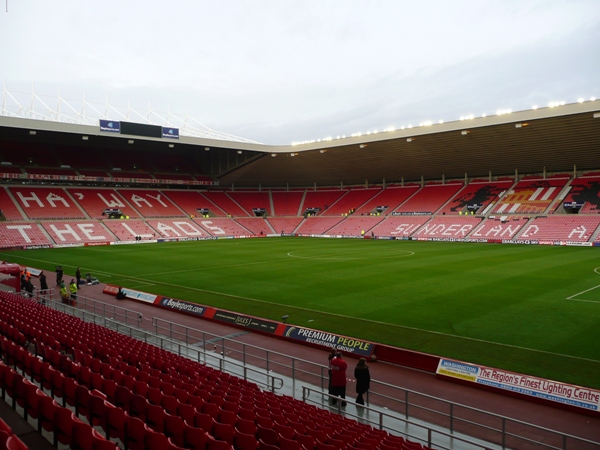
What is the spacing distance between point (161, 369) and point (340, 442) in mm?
5248

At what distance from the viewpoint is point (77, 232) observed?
5572cm

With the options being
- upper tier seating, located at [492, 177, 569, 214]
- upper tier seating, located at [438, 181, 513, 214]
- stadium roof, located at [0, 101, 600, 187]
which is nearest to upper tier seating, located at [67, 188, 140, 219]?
stadium roof, located at [0, 101, 600, 187]

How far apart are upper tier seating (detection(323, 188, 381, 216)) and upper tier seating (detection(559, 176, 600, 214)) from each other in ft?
97.2

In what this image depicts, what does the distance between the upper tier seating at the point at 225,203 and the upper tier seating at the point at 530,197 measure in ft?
135

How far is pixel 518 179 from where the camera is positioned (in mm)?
62344

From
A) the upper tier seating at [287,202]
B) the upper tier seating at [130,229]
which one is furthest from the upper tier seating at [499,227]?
the upper tier seating at [130,229]

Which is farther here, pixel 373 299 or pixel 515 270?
pixel 515 270

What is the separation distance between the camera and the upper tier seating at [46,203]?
57312mm

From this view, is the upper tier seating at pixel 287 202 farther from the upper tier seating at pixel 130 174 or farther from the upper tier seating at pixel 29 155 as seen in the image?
the upper tier seating at pixel 29 155

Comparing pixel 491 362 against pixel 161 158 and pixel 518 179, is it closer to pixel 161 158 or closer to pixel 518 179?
pixel 518 179

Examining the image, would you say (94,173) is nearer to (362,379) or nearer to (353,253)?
(353,253)

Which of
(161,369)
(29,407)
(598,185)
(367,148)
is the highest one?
(367,148)

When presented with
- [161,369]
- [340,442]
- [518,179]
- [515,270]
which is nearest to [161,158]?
[518,179]

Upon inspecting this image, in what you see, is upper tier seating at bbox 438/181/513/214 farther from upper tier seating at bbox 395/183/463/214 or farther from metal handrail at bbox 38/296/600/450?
metal handrail at bbox 38/296/600/450
